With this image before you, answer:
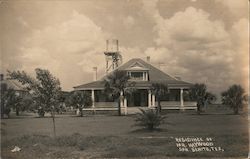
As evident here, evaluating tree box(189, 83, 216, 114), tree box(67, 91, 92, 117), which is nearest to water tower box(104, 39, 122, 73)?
tree box(67, 91, 92, 117)

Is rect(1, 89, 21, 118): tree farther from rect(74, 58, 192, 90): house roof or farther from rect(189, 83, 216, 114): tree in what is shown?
rect(189, 83, 216, 114): tree

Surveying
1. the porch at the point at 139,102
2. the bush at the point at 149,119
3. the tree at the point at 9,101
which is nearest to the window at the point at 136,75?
the porch at the point at 139,102

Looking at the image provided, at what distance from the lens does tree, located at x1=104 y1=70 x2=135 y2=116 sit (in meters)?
14.0

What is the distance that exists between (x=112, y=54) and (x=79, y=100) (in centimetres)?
126

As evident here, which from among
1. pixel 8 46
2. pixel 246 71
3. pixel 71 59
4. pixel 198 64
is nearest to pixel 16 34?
pixel 8 46

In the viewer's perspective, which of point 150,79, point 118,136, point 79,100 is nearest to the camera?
point 118,136

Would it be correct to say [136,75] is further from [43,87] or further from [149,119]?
[43,87]

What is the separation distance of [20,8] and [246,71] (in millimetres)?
4994

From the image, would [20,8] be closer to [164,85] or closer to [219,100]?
[164,85]

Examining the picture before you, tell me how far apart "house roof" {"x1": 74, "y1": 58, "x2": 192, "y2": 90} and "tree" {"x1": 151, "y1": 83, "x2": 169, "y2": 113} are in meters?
0.12

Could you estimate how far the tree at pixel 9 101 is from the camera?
1387 cm

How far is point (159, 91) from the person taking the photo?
1428 cm

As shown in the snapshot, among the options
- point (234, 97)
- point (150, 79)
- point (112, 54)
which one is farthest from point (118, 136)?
point (234, 97)

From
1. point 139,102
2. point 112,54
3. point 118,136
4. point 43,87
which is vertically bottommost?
point 118,136
